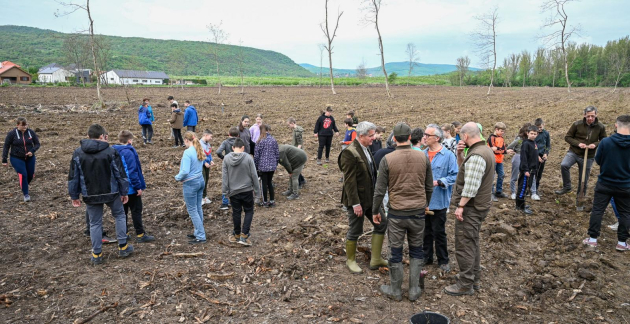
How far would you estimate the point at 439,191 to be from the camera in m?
5.32

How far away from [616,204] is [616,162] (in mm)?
761

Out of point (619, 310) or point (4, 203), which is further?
point (4, 203)

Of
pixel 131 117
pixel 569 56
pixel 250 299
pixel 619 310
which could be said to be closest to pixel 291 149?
pixel 250 299

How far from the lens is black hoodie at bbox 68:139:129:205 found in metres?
5.50

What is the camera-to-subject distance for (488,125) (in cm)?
1923

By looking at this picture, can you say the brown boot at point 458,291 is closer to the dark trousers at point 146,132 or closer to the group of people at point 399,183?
the group of people at point 399,183

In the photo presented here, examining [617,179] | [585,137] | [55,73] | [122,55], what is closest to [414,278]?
[617,179]

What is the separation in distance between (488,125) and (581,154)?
11605 millimetres

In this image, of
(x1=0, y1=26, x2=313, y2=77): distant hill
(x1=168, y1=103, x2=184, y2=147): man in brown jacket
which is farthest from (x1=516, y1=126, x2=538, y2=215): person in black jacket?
(x1=0, y1=26, x2=313, y2=77): distant hill

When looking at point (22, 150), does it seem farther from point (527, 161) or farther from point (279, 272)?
point (527, 161)

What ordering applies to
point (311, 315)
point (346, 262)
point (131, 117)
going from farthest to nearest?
1. point (131, 117)
2. point (346, 262)
3. point (311, 315)

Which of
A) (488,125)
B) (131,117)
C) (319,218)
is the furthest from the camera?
(131,117)

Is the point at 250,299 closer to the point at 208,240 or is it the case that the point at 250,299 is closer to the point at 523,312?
the point at 208,240

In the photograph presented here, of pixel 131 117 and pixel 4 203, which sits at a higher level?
pixel 131 117
